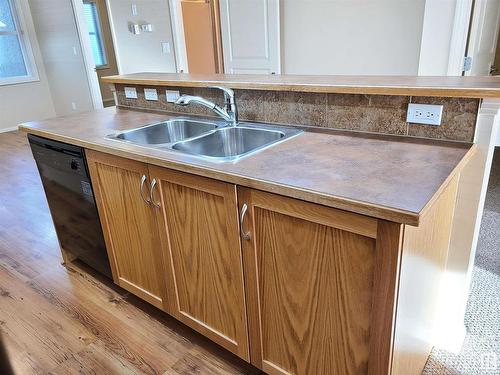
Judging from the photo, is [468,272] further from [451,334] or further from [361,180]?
[361,180]

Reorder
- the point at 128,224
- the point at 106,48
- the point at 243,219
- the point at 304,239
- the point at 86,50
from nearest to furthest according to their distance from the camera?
1. the point at 304,239
2. the point at 243,219
3. the point at 128,224
4. the point at 86,50
5. the point at 106,48

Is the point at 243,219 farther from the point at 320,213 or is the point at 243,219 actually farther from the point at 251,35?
the point at 251,35

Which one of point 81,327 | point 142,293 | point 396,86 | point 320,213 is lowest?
point 81,327

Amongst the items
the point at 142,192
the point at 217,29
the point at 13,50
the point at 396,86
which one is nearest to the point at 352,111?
the point at 396,86

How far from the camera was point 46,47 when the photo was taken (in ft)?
19.8

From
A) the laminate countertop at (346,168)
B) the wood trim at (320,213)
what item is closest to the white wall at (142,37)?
the laminate countertop at (346,168)

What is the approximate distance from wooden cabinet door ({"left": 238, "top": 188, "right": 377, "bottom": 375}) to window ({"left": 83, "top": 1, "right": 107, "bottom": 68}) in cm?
669

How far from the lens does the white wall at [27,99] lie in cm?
597

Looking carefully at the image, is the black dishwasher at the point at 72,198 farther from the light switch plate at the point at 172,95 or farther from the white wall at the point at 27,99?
the white wall at the point at 27,99

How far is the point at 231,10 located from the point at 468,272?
10.2 feet

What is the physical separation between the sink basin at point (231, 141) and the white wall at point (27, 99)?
5.57 metres

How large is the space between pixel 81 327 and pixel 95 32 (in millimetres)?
6445

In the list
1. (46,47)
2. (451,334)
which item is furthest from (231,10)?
(46,47)

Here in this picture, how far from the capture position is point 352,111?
5.14 ft
